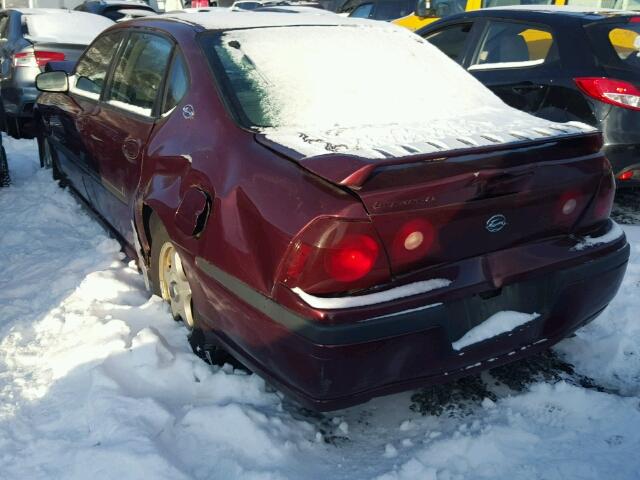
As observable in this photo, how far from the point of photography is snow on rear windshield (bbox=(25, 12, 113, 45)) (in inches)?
307

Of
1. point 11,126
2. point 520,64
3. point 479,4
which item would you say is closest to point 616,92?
point 520,64

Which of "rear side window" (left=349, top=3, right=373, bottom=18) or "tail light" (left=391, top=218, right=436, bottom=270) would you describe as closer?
"tail light" (left=391, top=218, right=436, bottom=270)

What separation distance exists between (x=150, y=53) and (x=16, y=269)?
1.65m

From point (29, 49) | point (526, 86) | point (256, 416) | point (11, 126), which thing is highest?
point (526, 86)

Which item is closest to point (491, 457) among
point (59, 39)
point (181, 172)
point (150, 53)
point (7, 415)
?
point (181, 172)

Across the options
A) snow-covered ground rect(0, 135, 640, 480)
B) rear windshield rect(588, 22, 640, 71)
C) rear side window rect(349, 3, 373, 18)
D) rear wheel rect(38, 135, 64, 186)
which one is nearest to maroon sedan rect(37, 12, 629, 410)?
snow-covered ground rect(0, 135, 640, 480)

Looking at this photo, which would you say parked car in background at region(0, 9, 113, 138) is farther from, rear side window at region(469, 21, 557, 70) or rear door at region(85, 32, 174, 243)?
rear side window at region(469, 21, 557, 70)

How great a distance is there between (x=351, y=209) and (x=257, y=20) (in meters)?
1.66

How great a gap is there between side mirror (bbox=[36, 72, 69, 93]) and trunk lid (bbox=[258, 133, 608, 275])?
2.97 meters

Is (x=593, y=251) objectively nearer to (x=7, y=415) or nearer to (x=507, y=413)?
(x=507, y=413)

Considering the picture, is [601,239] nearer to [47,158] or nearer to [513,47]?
[513,47]

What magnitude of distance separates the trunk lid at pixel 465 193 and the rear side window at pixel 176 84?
1.06 metres

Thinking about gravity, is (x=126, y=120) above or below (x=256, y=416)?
above

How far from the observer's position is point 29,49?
752cm
